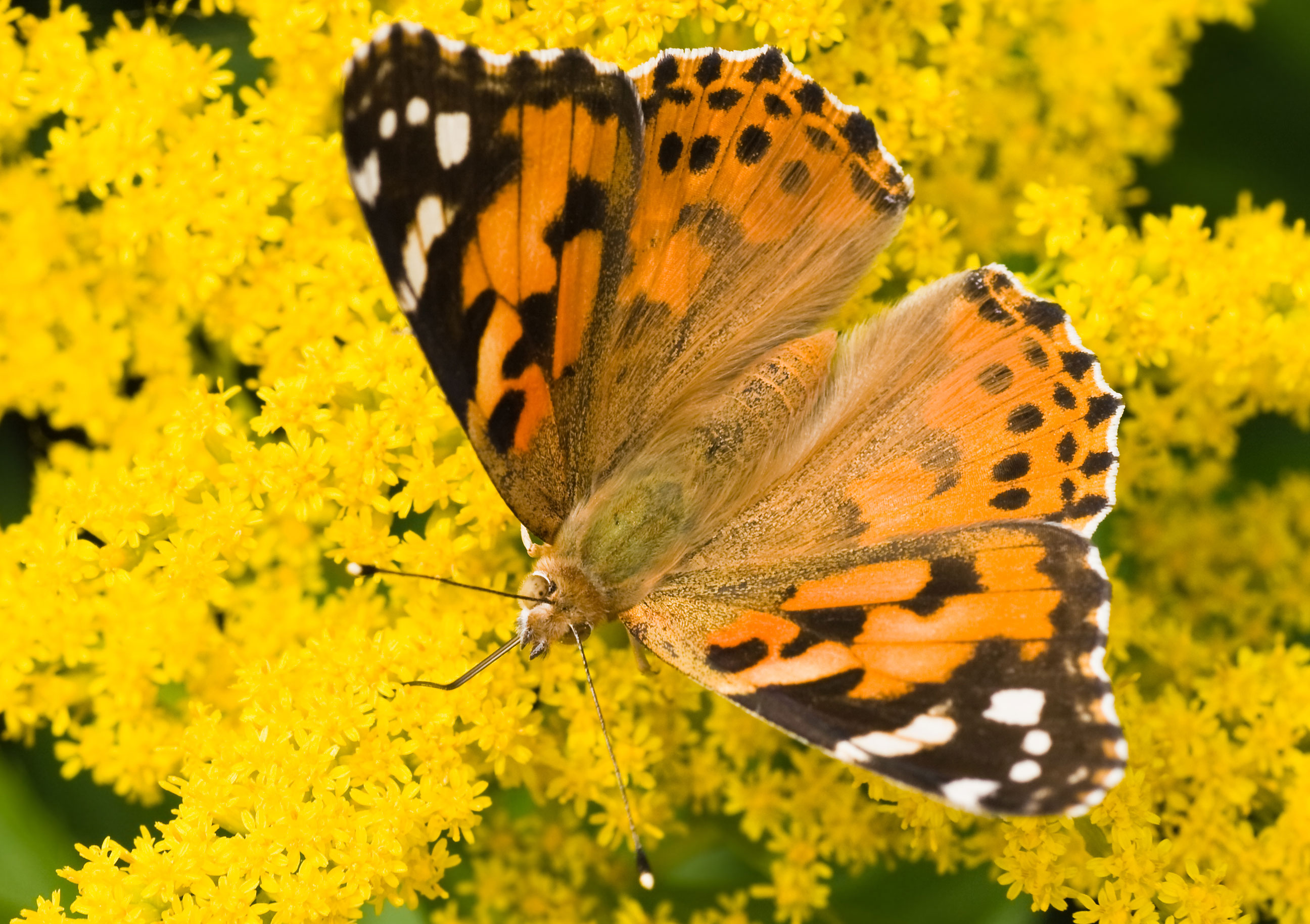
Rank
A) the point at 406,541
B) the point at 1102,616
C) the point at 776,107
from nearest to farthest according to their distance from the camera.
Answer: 1. the point at 1102,616
2. the point at 776,107
3. the point at 406,541

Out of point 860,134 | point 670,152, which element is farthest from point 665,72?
point 860,134

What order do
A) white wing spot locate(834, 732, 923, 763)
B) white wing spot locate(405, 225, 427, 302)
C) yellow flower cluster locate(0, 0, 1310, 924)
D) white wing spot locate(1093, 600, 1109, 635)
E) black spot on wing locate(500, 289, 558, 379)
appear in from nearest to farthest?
white wing spot locate(834, 732, 923, 763) < white wing spot locate(1093, 600, 1109, 635) < white wing spot locate(405, 225, 427, 302) < black spot on wing locate(500, 289, 558, 379) < yellow flower cluster locate(0, 0, 1310, 924)

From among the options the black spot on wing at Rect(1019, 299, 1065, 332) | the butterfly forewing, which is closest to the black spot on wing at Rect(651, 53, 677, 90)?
the butterfly forewing

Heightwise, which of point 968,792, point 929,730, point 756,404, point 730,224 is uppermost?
point 730,224

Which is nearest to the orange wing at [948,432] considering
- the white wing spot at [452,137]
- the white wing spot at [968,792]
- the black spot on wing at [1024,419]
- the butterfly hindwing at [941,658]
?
the black spot on wing at [1024,419]

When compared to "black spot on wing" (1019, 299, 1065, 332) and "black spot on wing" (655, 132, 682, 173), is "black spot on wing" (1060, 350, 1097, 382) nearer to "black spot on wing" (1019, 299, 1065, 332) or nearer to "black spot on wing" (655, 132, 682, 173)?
"black spot on wing" (1019, 299, 1065, 332)

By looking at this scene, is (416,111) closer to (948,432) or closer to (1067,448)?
(948,432)

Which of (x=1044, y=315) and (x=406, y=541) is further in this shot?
(x=406, y=541)

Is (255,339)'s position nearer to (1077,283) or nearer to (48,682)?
(48,682)
